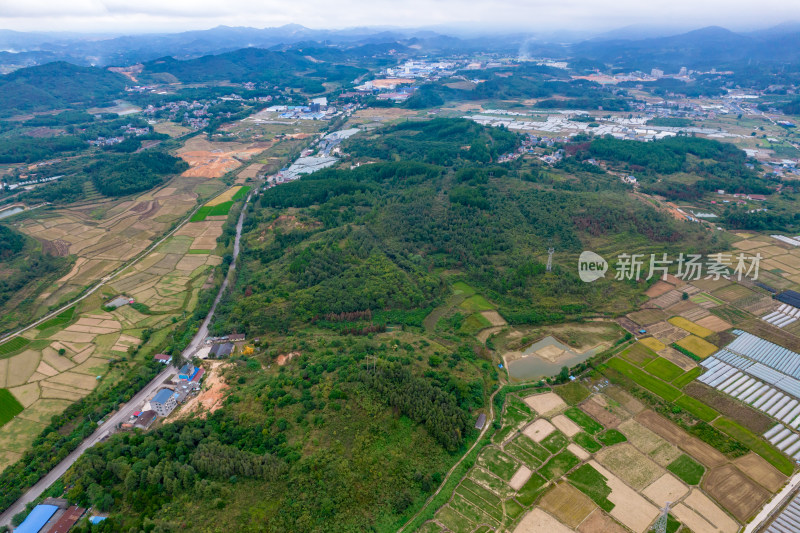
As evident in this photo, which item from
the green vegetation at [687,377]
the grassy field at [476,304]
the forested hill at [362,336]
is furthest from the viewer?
the grassy field at [476,304]

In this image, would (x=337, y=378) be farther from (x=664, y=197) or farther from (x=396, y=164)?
(x=664, y=197)

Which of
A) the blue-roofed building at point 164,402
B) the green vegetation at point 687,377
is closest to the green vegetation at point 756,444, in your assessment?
the green vegetation at point 687,377

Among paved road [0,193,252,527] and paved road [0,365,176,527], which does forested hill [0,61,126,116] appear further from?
paved road [0,365,176,527]

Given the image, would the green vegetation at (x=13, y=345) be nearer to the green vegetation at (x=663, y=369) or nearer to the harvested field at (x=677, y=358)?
the green vegetation at (x=663, y=369)

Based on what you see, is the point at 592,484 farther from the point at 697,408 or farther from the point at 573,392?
the point at 697,408

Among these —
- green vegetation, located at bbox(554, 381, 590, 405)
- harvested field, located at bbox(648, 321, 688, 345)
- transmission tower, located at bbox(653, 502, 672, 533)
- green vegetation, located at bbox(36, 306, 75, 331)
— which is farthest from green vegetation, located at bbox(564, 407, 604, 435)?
green vegetation, located at bbox(36, 306, 75, 331)

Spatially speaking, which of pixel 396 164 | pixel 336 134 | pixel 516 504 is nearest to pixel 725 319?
pixel 516 504
